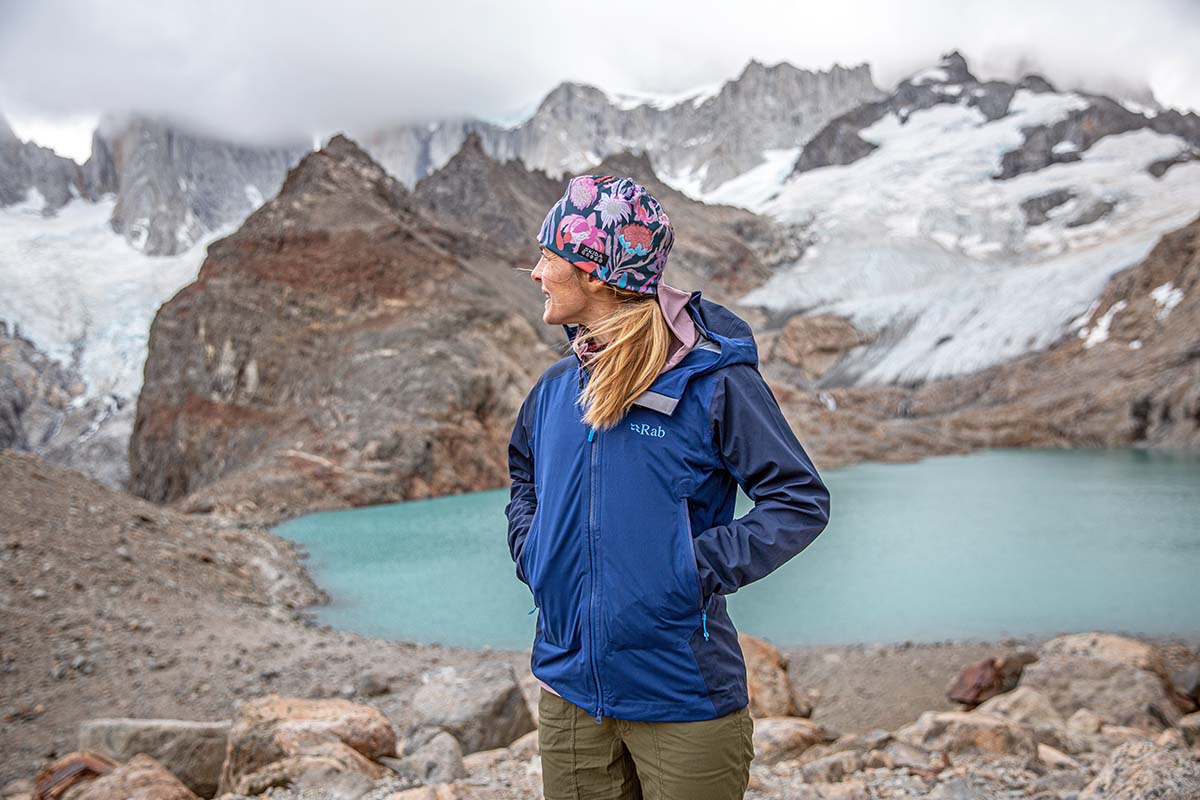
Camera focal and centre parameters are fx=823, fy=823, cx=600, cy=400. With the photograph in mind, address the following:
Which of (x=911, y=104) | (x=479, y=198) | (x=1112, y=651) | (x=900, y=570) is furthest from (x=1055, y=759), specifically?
(x=911, y=104)

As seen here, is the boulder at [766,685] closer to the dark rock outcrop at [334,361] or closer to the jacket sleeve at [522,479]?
the jacket sleeve at [522,479]

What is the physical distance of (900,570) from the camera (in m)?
16.8

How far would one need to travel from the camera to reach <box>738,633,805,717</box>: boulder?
750cm

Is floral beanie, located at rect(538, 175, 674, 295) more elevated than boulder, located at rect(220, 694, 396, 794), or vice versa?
floral beanie, located at rect(538, 175, 674, 295)

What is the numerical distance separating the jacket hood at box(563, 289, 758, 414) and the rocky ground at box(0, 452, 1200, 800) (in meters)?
2.68

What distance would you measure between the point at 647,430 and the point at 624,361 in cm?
17

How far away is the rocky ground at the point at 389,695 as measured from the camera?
4480 mm

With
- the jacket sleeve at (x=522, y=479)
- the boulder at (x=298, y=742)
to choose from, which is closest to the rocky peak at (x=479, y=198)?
the boulder at (x=298, y=742)

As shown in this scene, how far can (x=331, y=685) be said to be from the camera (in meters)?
8.38

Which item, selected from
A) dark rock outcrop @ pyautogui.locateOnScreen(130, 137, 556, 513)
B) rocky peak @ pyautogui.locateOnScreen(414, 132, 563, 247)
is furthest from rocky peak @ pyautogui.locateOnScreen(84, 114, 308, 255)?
dark rock outcrop @ pyautogui.locateOnScreen(130, 137, 556, 513)

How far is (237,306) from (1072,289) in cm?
7337

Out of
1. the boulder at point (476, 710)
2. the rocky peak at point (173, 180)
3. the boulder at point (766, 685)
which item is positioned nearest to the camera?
the boulder at point (476, 710)

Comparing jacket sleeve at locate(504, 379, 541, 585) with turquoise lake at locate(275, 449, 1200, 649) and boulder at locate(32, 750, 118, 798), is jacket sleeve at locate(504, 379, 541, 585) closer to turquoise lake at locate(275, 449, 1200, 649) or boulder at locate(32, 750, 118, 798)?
boulder at locate(32, 750, 118, 798)

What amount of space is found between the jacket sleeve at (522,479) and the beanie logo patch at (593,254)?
0.39 metres
